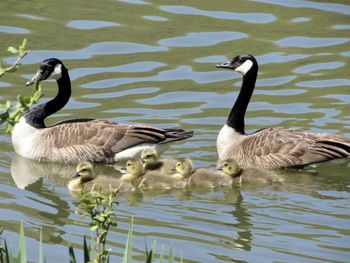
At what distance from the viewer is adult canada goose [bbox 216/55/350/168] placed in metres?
11.5

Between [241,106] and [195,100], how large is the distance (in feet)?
5.48

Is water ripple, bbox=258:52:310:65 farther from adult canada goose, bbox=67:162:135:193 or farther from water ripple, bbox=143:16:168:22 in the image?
adult canada goose, bbox=67:162:135:193

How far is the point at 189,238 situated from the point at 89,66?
275 inches

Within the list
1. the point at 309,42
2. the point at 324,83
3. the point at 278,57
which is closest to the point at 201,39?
the point at 278,57

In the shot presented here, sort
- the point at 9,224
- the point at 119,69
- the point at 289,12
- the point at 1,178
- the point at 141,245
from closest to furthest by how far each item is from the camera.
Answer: the point at 141,245 → the point at 9,224 → the point at 1,178 → the point at 119,69 → the point at 289,12

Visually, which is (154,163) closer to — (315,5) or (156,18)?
(156,18)

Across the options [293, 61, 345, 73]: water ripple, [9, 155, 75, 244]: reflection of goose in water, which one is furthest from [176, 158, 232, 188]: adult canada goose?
[293, 61, 345, 73]: water ripple

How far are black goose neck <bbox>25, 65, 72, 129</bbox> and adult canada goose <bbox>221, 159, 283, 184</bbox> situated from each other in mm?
2969

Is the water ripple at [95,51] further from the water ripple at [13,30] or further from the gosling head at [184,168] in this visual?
the gosling head at [184,168]

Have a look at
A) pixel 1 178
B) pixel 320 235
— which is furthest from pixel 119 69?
pixel 320 235

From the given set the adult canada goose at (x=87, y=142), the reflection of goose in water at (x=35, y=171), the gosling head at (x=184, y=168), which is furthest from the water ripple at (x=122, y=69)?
the gosling head at (x=184, y=168)

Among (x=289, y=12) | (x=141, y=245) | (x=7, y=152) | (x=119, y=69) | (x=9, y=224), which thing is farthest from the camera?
(x=289, y=12)

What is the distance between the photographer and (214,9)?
18.2 m

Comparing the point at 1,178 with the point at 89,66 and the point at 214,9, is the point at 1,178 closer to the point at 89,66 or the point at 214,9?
the point at 89,66
